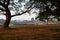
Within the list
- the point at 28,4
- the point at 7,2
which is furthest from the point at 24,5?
the point at 7,2

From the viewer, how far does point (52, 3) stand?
81.0 ft

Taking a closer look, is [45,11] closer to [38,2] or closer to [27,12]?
[38,2]

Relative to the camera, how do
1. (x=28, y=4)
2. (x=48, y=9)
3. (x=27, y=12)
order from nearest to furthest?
(x=48, y=9) < (x=28, y=4) < (x=27, y=12)

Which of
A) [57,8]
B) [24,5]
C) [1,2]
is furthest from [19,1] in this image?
[57,8]

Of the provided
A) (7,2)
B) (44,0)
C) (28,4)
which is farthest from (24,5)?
(44,0)

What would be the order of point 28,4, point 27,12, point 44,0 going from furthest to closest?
point 27,12
point 28,4
point 44,0

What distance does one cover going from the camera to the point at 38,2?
2503cm

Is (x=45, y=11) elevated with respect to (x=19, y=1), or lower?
lower

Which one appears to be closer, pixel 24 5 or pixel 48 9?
pixel 48 9

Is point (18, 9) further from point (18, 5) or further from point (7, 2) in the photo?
point (7, 2)

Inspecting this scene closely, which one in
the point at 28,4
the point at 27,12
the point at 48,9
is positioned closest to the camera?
the point at 48,9

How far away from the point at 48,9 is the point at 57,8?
145 centimetres

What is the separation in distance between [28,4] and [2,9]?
450cm

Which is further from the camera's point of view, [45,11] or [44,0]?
[45,11]
